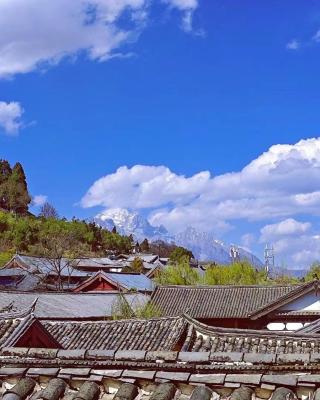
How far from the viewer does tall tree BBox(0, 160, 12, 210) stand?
100625mm

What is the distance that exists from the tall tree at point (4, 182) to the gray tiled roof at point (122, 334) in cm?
8283

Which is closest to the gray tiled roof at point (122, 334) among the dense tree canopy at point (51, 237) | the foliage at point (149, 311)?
the foliage at point (149, 311)

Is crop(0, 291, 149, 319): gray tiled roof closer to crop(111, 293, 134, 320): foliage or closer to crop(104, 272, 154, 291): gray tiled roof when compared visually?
crop(111, 293, 134, 320): foliage

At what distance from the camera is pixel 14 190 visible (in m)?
100

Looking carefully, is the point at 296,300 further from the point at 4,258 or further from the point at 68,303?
the point at 4,258

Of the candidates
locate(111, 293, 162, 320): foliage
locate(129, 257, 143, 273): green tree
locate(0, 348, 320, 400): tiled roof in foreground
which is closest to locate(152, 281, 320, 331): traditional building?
locate(111, 293, 162, 320): foliage

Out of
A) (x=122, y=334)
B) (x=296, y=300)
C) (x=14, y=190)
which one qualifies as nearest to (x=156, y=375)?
(x=122, y=334)

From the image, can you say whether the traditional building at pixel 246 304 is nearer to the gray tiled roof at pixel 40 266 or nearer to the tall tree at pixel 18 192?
the gray tiled roof at pixel 40 266

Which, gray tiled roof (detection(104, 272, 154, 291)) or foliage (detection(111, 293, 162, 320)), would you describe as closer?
foliage (detection(111, 293, 162, 320))

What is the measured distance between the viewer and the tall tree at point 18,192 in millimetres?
100125

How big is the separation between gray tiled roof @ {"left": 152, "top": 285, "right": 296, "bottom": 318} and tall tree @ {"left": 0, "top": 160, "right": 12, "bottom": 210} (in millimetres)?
70209

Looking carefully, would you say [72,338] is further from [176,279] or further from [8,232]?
[8,232]

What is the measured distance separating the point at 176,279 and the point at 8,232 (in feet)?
141

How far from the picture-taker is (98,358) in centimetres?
527
